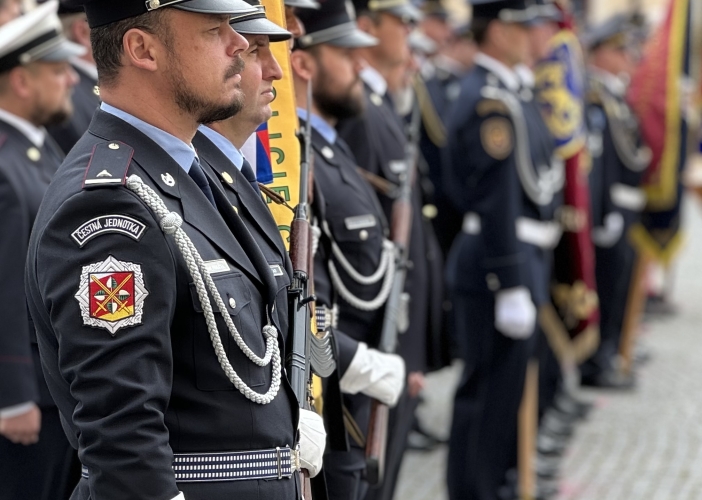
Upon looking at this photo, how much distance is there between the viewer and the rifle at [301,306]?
2.60m

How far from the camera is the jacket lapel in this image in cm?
227

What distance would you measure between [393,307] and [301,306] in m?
1.35

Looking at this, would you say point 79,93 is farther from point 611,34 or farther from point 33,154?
point 611,34

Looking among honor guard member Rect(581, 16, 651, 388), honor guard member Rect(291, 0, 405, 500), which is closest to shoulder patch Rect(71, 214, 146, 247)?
honor guard member Rect(291, 0, 405, 500)

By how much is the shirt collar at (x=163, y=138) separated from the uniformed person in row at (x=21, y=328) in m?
1.53

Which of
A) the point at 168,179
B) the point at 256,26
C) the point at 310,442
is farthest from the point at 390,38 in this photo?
the point at 168,179

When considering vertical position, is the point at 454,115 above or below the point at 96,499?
above

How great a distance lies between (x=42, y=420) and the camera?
3875 mm

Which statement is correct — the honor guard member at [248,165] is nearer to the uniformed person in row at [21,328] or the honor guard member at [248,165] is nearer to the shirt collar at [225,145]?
the shirt collar at [225,145]

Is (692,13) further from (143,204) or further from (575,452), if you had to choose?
(143,204)

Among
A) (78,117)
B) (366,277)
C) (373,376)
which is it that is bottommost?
(373,376)

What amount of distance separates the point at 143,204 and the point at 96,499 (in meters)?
0.52

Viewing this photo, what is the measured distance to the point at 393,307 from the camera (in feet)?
13.2

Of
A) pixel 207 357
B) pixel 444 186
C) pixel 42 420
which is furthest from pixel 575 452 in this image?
pixel 207 357
